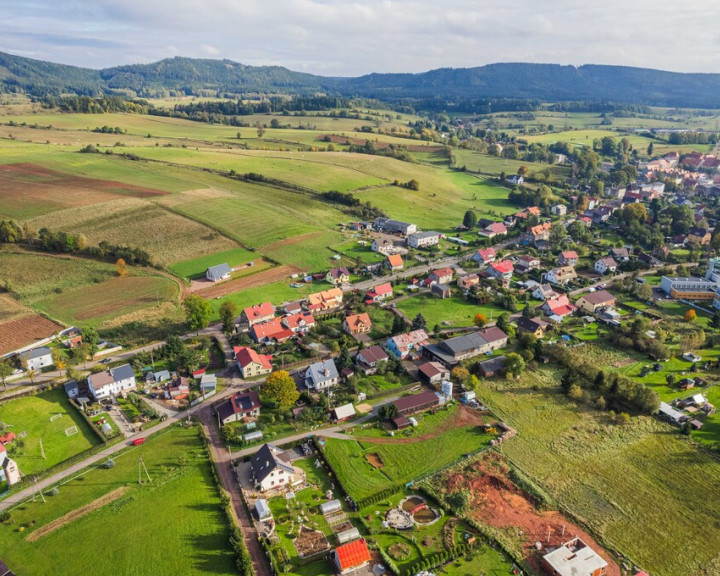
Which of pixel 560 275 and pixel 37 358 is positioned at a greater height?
pixel 560 275

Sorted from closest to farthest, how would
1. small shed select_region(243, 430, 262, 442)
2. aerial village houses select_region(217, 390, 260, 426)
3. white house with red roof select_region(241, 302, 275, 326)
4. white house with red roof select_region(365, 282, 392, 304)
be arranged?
small shed select_region(243, 430, 262, 442) → aerial village houses select_region(217, 390, 260, 426) → white house with red roof select_region(241, 302, 275, 326) → white house with red roof select_region(365, 282, 392, 304)

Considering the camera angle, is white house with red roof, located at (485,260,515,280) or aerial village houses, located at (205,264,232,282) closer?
aerial village houses, located at (205,264,232,282)

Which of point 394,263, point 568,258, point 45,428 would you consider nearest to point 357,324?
point 394,263

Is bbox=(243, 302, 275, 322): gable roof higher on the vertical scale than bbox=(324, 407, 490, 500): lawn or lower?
higher

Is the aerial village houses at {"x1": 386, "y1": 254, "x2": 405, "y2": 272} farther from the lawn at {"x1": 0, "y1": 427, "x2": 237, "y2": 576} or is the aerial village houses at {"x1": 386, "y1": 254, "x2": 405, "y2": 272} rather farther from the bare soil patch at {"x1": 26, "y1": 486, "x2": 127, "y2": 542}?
the bare soil patch at {"x1": 26, "y1": 486, "x2": 127, "y2": 542}

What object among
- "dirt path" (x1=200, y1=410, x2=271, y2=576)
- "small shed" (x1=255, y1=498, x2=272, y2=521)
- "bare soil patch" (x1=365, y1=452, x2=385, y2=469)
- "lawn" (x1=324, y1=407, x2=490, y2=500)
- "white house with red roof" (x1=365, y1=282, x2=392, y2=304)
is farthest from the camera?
"white house with red roof" (x1=365, y1=282, x2=392, y2=304)

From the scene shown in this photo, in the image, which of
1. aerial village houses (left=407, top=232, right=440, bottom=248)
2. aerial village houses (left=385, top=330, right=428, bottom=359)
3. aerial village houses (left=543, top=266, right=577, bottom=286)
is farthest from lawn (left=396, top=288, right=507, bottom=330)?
aerial village houses (left=407, top=232, right=440, bottom=248)

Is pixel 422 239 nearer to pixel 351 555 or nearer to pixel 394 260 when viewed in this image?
pixel 394 260
